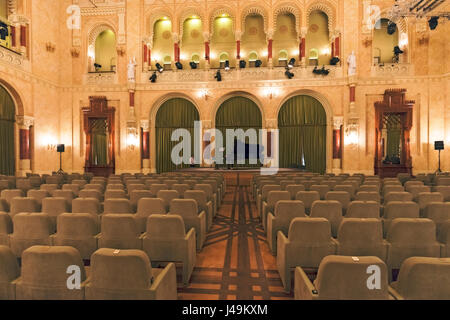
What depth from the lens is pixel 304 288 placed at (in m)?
Result: 1.86

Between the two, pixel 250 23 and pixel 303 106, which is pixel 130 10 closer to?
pixel 250 23

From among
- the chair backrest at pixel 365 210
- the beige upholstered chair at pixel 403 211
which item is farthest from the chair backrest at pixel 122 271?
the beige upholstered chair at pixel 403 211

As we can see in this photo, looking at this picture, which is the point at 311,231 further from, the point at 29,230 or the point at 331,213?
the point at 29,230

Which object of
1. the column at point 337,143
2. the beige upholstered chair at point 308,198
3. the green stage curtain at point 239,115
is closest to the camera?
the beige upholstered chair at point 308,198

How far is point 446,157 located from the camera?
13.2 meters

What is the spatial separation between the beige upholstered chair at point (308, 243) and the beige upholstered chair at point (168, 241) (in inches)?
41.0

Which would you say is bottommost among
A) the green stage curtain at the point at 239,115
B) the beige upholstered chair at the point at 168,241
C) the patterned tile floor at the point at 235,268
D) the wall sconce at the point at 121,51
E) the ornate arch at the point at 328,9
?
the patterned tile floor at the point at 235,268

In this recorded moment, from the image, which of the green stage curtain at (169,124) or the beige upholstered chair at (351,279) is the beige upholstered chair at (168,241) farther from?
the green stage curtain at (169,124)

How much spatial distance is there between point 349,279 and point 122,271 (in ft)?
4.43

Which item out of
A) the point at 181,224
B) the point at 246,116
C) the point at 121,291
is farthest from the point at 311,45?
the point at 121,291

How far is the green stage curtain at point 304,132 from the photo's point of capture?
1511cm

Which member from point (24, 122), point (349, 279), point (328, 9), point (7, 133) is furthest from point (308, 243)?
point (328, 9)

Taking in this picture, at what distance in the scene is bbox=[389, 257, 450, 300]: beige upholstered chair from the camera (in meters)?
1.52

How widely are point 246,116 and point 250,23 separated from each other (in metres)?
5.97
